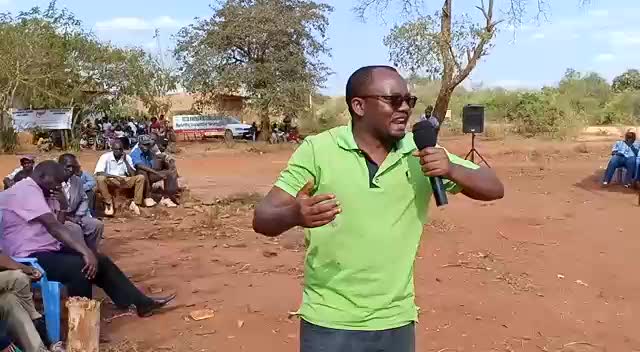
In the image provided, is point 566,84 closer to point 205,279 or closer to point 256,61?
point 256,61

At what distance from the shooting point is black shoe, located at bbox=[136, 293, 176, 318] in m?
5.32

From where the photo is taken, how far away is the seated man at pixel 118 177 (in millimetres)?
9840

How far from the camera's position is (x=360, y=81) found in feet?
7.32

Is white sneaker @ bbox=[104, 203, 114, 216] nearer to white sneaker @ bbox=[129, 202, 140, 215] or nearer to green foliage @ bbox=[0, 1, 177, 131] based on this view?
white sneaker @ bbox=[129, 202, 140, 215]

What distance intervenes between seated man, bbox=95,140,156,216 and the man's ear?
318 inches

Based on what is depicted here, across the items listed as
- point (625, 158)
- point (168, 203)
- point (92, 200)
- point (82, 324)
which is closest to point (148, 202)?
point (168, 203)

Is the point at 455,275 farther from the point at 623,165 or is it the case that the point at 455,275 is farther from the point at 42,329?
the point at 623,165

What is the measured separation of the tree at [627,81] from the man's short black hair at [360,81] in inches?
1864

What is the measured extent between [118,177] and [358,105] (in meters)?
8.34

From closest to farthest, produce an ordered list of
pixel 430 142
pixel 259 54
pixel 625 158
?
pixel 430 142 < pixel 625 158 < pixel 259 54

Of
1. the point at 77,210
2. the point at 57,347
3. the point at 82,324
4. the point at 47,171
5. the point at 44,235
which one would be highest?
the point at 47,171

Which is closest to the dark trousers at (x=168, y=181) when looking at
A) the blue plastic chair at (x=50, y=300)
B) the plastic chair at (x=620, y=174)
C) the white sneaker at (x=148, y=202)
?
the white sneaker at (x=148, y=202)

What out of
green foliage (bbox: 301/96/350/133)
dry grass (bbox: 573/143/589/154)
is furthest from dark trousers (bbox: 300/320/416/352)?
green foliage (bbox: 301/96/350/133)

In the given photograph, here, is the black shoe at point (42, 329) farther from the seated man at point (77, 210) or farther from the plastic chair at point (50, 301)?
the seated man at point (77, 210)
